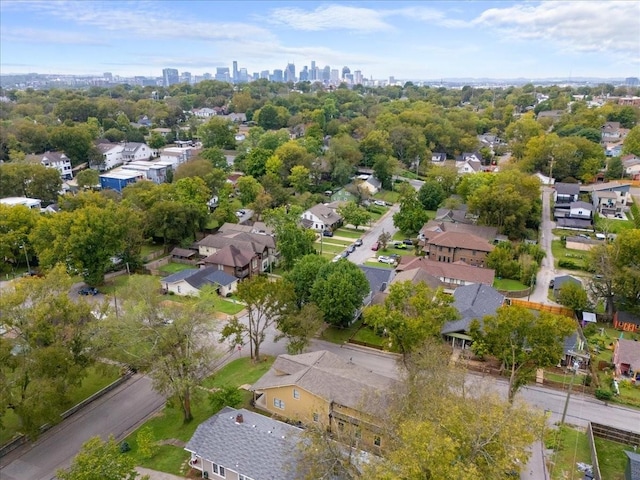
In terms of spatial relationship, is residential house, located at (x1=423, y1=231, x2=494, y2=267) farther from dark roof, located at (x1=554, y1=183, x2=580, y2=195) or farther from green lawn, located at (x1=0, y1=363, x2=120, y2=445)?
green lawn, located at (x1=0, y1=363, x2=120, y2=445)

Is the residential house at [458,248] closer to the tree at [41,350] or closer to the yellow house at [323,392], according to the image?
the yellow house at [323,392]

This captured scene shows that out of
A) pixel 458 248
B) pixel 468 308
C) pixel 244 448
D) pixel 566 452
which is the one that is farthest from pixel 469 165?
pixel 244 448

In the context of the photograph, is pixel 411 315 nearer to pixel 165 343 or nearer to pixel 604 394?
pixel 604 394

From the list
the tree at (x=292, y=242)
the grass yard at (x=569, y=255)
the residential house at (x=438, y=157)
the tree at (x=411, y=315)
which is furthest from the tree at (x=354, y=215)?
the residential house at (x=438, y=157)

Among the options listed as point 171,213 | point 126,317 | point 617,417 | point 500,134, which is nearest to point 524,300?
point 617,417

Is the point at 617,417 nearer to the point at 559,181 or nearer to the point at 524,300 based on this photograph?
the point at 524,300

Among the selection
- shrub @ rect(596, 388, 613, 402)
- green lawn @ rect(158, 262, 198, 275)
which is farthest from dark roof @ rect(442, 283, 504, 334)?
green lawn @ rect(158, 262, 198, 275)
